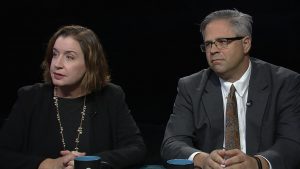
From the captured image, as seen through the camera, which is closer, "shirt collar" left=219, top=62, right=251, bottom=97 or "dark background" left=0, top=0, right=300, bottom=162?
"shirt collar" left=219, top=62, right=251, bottom=97

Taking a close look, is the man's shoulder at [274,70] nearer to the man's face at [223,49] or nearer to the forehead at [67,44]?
the man's face at [223,49]

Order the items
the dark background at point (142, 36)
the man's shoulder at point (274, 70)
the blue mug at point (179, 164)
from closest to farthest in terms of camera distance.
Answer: the blue mug at point (179, 164) < the man's shoulder at point (274, 70) < the dark background at point (142, 36)

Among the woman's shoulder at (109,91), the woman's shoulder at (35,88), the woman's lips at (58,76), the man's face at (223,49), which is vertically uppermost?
the man's face at (223,49)

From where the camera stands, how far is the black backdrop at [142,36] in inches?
161

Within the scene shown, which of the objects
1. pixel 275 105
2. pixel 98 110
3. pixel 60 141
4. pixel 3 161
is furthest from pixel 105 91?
pixel 275 105

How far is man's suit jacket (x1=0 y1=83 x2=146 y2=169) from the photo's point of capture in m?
2.31

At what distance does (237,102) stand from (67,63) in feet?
2.66

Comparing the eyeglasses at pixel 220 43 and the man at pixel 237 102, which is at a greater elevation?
the eyeglasses at pixel 220 43

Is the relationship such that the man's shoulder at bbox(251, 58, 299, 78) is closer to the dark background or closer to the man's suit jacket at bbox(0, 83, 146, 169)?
the man's suit jacket at bbox(0, 83, 146, 169)

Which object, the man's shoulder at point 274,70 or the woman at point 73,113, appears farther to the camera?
the man's shoulder at point 274,70

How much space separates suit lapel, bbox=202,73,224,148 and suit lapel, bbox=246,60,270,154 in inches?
4.9

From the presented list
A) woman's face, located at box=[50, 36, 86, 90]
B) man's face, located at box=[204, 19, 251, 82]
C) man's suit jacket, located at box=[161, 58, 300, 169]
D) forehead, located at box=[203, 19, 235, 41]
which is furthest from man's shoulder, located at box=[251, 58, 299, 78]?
woman's face, located at box=[50, 36, 86, 90]

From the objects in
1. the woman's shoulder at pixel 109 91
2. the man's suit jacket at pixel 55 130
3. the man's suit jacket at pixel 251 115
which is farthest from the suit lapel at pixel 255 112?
the woman's shoulder at pixel 109 91

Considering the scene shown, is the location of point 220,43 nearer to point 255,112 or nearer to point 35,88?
point 255,112
